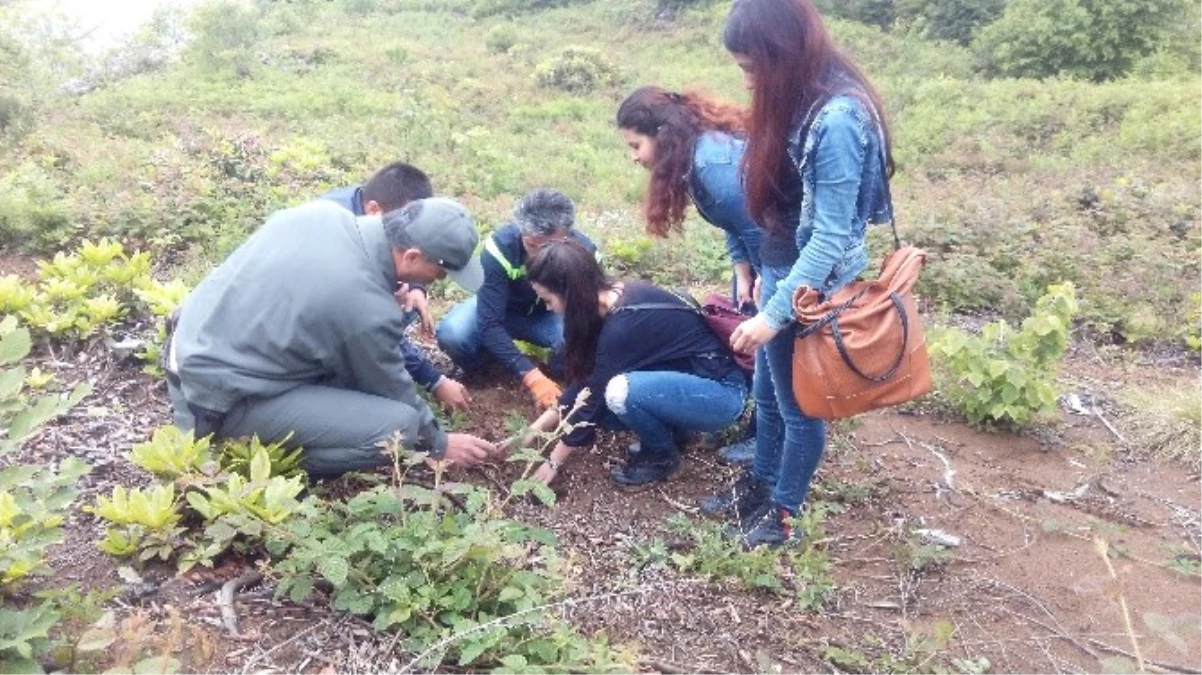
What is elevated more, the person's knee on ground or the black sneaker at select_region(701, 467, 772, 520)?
the person's knee on ground

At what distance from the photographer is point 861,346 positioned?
261 centimetres

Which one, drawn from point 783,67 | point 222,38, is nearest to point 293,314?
point 783,67

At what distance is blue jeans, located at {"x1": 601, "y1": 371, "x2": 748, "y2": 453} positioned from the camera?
10.8ft

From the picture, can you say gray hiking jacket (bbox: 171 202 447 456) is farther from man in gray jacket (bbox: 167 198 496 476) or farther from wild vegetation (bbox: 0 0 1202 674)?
wild vegetation (bbox: 0 0 1202 674)

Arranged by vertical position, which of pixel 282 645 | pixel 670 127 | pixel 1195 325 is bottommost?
pixel 1195 325

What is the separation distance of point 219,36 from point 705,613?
17109 mm

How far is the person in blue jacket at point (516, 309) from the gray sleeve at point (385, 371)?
2.04ft

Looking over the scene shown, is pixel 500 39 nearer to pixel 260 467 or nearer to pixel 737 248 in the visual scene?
pixel 737 248

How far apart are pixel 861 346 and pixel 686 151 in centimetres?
101

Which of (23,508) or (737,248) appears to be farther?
(737,248)

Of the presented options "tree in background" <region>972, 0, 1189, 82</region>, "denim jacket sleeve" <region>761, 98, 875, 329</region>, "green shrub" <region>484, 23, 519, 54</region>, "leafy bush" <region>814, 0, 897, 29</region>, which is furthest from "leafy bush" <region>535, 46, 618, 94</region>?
"denim jacket sleeve" <region>761, 98, 875, 329</region>

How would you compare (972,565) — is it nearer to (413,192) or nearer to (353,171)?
(413,192)

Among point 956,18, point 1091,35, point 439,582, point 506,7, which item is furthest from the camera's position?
point 506,7

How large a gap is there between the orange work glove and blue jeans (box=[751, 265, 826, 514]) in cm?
83
